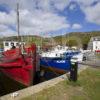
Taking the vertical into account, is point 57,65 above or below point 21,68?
below

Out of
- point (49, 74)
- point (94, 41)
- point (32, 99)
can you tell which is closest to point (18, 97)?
point (32, 99)

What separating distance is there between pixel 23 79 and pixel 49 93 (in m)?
6.62

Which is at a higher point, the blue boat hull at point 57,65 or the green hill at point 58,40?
the green hill at point 58,40

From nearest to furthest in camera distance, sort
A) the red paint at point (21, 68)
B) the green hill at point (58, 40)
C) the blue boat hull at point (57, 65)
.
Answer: the red paint at point (21, 68) < the blue boat hull at point (57, 65) < the green hill at point (58, 40)

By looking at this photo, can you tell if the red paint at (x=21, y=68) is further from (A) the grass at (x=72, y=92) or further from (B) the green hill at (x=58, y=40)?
(B) the green hill at (x=58, y=40)

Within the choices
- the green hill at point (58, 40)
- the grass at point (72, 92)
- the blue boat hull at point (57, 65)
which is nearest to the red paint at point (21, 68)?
the grass at point (72, 92)

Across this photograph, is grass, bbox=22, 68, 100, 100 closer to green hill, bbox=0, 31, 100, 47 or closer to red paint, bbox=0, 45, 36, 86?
red paint, bbox=0, 45, 36, 86

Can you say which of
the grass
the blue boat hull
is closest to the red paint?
the grass

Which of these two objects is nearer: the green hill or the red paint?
the red paint

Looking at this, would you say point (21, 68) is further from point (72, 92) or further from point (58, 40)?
point (58, 40)

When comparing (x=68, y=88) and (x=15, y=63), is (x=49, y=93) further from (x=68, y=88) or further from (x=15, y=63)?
(x=15, y=63)

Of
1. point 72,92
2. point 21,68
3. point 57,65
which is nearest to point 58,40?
point 57,65

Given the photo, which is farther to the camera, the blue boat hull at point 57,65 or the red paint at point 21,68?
the blue boat hull at point 57,65

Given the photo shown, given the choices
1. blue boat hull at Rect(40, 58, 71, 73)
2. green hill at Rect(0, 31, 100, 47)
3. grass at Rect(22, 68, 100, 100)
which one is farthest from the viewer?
green hill at Rect(0, 31, 100, 47)
